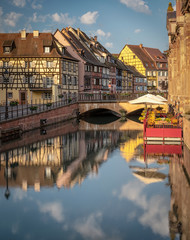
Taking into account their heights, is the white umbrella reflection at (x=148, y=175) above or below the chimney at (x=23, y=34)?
below

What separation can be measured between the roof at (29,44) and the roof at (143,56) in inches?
1750

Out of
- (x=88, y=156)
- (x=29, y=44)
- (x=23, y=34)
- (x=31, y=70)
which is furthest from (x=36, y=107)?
(x=23, y=34)

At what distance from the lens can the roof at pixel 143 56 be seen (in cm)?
9506

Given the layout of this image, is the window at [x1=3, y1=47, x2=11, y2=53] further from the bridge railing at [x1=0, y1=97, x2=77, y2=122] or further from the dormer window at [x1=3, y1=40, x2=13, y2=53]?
the bridge railing at [x1=0, y1=97, x2=77, y2=122]

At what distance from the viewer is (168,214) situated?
37.6ft

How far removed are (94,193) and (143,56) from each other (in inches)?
3399

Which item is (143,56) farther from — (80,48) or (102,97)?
(102,97)

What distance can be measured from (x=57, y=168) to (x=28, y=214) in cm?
700

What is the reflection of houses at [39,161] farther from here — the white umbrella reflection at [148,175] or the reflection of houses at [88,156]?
the white umbrella reflection at [148,175]

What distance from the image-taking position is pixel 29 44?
177 feet

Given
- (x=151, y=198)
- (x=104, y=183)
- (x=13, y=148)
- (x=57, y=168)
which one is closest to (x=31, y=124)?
(x=13, y=148)

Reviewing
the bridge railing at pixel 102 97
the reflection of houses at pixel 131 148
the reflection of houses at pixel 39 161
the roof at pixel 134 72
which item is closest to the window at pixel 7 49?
the bridge railing at pixel 102 97

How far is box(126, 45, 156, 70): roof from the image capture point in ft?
312

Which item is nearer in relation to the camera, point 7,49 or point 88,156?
point 88,156
